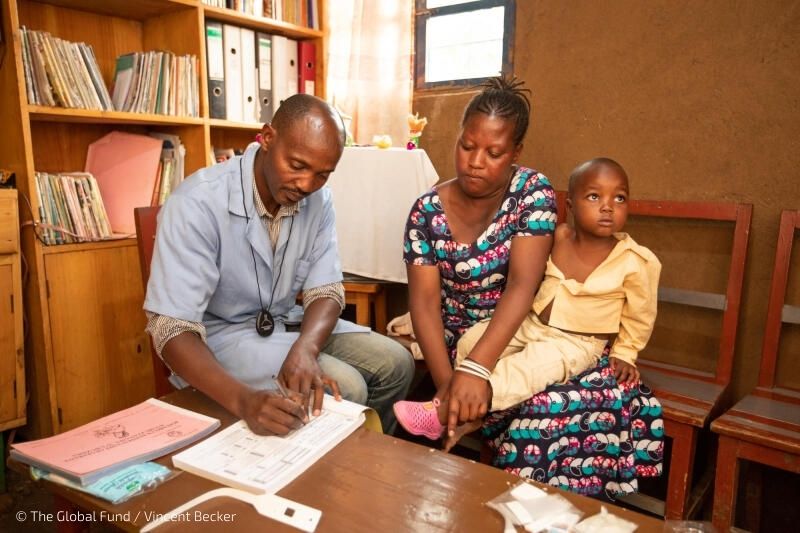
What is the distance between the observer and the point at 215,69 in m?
2.39

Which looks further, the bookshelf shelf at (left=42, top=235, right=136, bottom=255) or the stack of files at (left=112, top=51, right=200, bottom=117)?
the stack of files at (left=112, top=51, right=200, bottom=117)

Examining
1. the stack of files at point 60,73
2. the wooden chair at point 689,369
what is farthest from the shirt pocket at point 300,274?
the stack of files at point 60,73

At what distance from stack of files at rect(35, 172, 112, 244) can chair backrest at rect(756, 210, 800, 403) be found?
2.24 m

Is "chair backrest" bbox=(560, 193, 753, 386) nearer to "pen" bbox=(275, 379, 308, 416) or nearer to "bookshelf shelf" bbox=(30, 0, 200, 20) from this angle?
"pen" bbox=(275, 379, 308, 416)

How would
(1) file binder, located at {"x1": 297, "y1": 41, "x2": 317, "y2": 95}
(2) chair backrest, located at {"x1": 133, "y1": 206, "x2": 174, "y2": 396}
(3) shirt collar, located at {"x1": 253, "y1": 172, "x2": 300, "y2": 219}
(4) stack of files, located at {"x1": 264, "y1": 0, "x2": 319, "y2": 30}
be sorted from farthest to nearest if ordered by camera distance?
(1) file binder, located at {"x1": 297, "y1": 41, "x2": 317, "y2": 95}
(4) stack of files, located at {"x1": 264, "y1": 0, "x2": 319, "y2": 30}
(2) chair backrest, located at {"x1": 133, "y1": 206, "x2": 174, "y2": 396}
(3) shirt collar, located at {"x1": 253, "y1": 172, "x2": 300, "y2": 219}

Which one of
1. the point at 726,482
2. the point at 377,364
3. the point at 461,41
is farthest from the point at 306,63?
the point at 726,482

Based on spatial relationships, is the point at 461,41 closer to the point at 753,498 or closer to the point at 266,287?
the point at 266,287

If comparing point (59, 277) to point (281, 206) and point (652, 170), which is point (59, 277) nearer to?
point (281, 206)

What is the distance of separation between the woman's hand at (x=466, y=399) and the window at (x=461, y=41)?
4.70ft

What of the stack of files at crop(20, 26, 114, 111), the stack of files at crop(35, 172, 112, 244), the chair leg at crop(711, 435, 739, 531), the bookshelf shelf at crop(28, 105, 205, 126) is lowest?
the chair leg at crop(711, 435, 739, 531)

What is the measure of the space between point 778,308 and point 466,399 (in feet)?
3.35

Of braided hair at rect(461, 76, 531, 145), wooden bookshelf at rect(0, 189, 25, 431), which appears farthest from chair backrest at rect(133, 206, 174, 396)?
braided hair at rect(461, 76, 531, 145)

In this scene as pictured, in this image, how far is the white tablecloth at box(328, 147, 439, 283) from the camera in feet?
7.23

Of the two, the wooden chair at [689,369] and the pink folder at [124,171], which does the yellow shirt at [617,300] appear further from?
the pink folder at [124,171]
